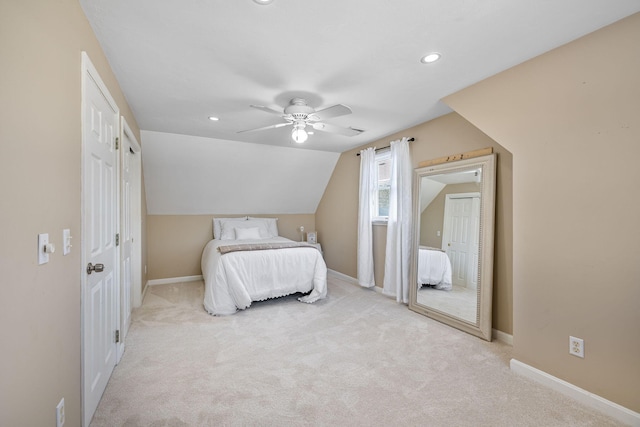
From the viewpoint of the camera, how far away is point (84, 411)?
4.91ft

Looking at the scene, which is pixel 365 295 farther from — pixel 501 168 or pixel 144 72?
pixel 144 72

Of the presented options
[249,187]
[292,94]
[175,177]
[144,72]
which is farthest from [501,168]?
[175,177]

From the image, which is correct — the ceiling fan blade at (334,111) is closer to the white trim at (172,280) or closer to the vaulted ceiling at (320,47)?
the vaulted ceiling at (320,47)

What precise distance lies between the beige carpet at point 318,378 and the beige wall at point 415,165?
666mm

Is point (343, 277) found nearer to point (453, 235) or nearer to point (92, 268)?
point (453, 235)

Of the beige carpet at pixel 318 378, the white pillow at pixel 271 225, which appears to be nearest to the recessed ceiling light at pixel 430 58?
the beige carpet at pixel 318 378

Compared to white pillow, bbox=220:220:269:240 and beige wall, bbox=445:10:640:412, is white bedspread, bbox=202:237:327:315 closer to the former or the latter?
white pillow, bbox=220:220:269:240

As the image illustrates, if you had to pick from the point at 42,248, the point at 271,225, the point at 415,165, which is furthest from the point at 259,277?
the point at 42,248

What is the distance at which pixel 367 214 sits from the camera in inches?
172

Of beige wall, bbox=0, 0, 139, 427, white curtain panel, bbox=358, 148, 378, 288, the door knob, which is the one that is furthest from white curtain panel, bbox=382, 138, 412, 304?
beige wall, bbox=0, 0, 139, 427

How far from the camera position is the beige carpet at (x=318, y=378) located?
5.61 ft

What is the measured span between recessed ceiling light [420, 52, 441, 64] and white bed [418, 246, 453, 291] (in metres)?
2.05

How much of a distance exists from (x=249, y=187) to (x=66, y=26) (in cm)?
388

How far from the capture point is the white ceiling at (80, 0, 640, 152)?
1.56 metres
